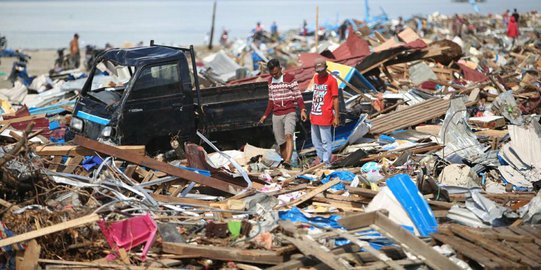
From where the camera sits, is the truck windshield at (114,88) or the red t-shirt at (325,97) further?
the truck windshield at (114,88)

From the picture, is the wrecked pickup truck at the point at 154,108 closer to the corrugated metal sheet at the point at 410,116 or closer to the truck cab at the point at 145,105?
the truck cab at the point at 145,105

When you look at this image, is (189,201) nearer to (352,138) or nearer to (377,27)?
(352,138)

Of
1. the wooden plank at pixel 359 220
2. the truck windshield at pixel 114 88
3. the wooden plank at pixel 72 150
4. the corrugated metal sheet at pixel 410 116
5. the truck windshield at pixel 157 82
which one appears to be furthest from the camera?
the corrugated metal sheet at pixel 410 116

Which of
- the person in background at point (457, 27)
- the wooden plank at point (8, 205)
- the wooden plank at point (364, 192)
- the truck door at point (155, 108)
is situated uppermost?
the truck door at point (155, 108)

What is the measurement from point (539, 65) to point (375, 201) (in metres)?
13.6

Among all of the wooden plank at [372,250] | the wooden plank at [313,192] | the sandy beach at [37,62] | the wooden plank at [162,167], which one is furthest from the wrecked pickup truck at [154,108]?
the sandy beach at [37,62]

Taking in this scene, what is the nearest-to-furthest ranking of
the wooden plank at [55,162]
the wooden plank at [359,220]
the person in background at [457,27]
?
the wooden plank at [359,220], the wooden plank at [55,162], the person in background at [457,27]

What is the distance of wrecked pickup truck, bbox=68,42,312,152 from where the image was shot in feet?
32.2

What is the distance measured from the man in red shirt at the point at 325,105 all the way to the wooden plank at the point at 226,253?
3660mm

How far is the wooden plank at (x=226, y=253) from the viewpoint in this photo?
6473 mm

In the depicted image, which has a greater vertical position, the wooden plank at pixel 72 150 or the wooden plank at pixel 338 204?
the wooden plank at pixel 72 150

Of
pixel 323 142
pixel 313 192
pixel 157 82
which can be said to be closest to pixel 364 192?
pixel 313 192

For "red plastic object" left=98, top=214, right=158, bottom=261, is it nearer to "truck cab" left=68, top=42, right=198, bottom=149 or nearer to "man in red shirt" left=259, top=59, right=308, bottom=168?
"truck cab" left=68, top=42, right=198, bottom=149

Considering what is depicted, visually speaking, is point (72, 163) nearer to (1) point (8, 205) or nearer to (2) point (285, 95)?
(1) point (8, 205)
